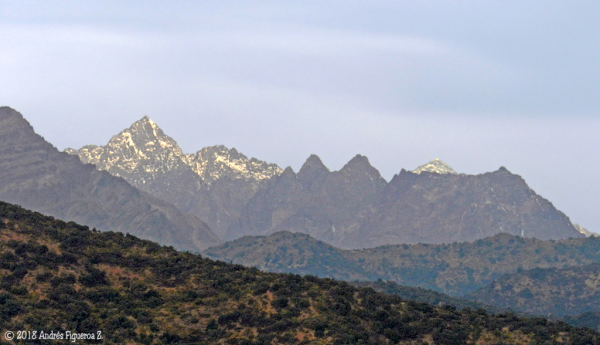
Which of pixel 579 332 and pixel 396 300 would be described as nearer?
pixel 579 332

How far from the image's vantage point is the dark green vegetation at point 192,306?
117062 millimetres

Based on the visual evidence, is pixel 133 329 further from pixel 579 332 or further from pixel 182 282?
pixel 579 332

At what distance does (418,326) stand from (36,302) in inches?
2167

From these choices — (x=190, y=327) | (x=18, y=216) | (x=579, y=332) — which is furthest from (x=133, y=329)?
(x=579, y=332)

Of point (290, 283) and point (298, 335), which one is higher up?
point (290, 283)

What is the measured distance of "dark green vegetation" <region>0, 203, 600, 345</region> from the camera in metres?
117

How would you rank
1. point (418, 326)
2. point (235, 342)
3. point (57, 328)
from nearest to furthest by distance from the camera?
point (57, 328), point (235, 342), point (418, 326)

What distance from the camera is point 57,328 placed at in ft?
360

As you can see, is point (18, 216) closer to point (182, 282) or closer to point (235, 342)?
point (182, 282)

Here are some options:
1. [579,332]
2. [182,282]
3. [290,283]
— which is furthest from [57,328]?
[579,332]

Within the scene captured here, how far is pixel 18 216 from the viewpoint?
14600 cm

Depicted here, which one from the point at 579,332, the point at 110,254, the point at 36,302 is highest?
the point at 110,254

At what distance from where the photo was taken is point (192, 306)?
12888 cm

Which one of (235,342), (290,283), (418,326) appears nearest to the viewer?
(235,342)
